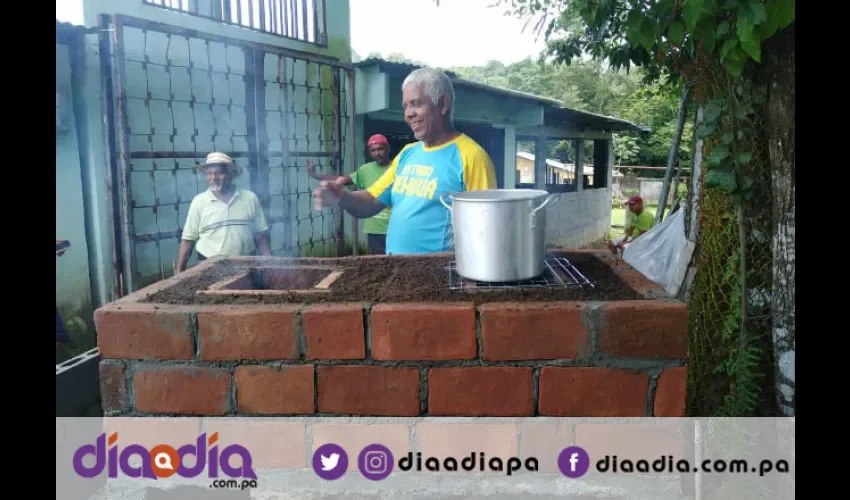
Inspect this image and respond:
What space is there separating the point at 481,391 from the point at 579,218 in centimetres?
865

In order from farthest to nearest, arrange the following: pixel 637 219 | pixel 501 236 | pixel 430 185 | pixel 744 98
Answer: pixel 637 219, pixel 430 185, pixel 744 98, pixel 501 236

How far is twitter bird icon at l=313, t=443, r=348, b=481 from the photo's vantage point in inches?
50.5

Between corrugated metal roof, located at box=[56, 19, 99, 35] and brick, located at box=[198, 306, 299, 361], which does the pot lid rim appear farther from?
corrugated metal roof, located at box=[56, 19, 99, 35]

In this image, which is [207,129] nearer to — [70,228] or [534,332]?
[70,228]

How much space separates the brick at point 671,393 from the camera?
4.02ft

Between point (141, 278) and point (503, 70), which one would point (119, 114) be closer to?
point (141, 278)

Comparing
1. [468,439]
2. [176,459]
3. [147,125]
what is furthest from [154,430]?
[147,125]

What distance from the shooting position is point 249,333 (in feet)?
4.12

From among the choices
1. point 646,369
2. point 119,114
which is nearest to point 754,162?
point 646,369

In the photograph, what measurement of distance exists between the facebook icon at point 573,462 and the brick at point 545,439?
13 millimetres

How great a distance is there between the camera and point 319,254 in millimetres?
4859

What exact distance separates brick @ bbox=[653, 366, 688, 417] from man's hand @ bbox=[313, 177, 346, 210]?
4.04 feet

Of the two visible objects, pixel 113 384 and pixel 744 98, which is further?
pixel 744 98

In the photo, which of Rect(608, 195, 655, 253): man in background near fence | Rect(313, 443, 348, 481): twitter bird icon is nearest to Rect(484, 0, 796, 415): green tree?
Rect(313, 443, 348, 481): twitter bird icon
